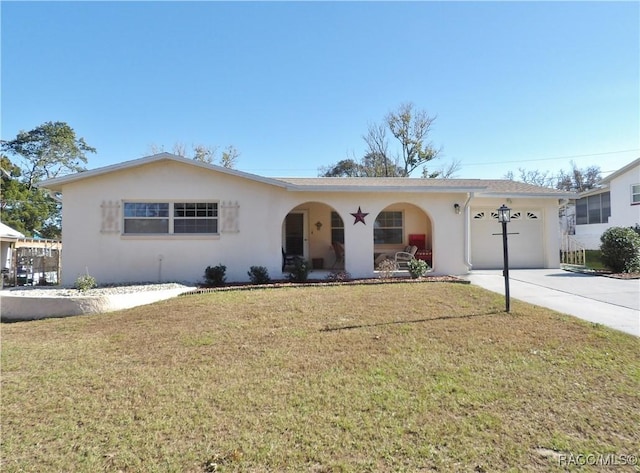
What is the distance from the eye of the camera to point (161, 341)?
18.2 feet

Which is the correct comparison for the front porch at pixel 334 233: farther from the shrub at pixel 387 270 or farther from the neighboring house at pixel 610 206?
the neighboring house at pixel 610 206

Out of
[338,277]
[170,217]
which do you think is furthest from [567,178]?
[170,217]

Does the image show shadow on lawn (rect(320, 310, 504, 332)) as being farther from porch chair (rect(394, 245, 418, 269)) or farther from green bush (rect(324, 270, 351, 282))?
porch chair (rect(394, 245, 418, 269))

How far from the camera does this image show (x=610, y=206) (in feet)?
73.5

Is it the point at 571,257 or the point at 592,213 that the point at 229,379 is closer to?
the point at 571,257

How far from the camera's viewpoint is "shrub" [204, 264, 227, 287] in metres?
10.6

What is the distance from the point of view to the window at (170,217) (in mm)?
11109

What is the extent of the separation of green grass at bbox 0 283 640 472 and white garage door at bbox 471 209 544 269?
7.34 m

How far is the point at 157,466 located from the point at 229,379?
4.99ft

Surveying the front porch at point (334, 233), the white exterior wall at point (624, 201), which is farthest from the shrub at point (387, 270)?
the white exterior wall at point (624, 201)

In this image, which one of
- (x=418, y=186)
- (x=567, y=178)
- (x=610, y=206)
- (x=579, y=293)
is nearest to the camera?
(x=579, y=293)

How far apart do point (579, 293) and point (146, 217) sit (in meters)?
12.3

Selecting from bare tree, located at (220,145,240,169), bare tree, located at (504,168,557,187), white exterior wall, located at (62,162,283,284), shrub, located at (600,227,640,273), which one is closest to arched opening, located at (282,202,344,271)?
white exterior wall, located at (62,162,283,284)

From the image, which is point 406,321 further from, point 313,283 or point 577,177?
point 577,177
